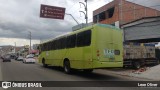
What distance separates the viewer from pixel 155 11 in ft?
173

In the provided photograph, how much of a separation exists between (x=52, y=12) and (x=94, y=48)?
18.5m

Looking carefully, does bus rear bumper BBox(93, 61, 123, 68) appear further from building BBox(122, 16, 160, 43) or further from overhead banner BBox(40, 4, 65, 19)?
overhead banner BBox(40, 4, 65, 19)

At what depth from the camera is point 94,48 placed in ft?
55.0

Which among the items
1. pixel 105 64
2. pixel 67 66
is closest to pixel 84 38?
pixel 105 64

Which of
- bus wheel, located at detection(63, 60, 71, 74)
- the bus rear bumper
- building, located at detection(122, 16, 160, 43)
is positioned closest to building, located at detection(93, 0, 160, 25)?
building, located at detection(122, 16, 160, 43)

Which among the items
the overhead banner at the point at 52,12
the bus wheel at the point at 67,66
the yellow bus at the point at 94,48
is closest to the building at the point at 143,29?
the overhead banner at the point at 52,12

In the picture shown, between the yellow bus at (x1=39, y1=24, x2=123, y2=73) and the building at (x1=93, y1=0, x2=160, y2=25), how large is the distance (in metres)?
22.3

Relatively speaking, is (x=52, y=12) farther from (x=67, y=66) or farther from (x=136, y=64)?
(x=67, y=66)

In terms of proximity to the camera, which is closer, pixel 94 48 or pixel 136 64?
pixel 94 48

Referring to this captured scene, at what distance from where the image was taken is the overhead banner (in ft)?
111

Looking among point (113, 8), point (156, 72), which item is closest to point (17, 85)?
point (156, 72)

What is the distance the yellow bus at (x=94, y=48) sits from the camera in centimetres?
1681

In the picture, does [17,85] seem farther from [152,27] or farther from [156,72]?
[152,27]

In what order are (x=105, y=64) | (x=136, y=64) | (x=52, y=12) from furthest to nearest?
(x=52, y=12)
(x=136, y=64)
(x=105, y=64)
